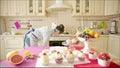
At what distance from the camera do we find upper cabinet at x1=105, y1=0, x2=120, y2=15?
370cm

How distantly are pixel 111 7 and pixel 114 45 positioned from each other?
1.09 metres

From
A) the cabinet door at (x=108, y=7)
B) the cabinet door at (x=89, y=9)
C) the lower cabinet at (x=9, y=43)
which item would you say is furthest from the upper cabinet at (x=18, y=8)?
the cabinet door at (x=108, y=7)

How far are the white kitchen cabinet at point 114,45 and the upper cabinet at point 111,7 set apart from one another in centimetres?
71

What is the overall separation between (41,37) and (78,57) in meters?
1.47

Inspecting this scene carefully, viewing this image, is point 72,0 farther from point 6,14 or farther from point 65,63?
point 65,63

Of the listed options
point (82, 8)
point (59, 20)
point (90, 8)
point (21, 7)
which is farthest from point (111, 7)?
point (21, 7)

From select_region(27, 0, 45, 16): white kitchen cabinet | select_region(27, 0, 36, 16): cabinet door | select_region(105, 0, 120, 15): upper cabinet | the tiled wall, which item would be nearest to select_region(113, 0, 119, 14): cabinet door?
select_region(105, 0, 120, 15): upper cabinet

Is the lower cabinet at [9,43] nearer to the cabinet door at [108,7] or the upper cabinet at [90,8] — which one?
the upper cabinet at [90,8]

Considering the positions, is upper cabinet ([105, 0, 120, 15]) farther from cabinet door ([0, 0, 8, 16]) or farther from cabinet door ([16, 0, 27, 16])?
cabinet door ([0, 0, 8, 16])

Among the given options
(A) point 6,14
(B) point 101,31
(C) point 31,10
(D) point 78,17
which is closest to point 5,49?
(A) point 6,14

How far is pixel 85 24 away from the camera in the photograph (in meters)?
4.51

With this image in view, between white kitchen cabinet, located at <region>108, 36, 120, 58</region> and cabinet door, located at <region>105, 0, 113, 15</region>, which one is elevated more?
cabinet door, located at <region>105, 0, 113, 15</region>

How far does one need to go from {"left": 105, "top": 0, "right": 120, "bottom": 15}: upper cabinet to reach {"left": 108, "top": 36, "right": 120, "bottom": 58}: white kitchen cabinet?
2.33 ft

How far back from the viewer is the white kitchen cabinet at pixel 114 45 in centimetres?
358
